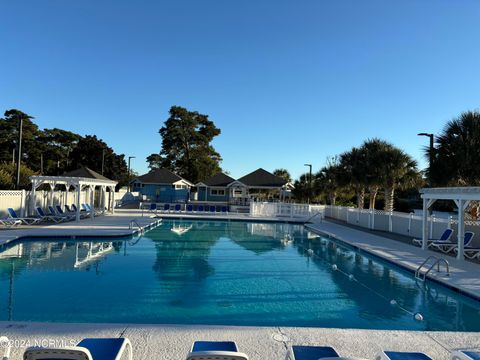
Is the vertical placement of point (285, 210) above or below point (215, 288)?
above

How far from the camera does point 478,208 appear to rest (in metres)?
15.1

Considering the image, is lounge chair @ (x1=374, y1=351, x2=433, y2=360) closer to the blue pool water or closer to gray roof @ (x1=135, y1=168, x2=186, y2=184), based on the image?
the blue pool water

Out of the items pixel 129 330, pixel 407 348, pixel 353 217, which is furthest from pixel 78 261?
pixel 353 217

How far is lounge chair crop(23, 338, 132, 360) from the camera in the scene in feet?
9.46

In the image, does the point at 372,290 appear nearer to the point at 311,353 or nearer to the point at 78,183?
the point at 311,353

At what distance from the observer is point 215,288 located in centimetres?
848

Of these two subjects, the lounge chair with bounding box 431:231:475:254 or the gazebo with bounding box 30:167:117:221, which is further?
the gazebo with bounding box 30:167:117:221

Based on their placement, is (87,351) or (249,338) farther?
(249,338)

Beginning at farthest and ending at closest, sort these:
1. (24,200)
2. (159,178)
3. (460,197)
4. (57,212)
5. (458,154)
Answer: (159,178), (57,212), (24,200), (458,154), (460,197)

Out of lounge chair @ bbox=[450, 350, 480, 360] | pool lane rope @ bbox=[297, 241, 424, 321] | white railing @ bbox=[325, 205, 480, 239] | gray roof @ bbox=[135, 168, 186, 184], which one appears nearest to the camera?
lounge chair @ bbox=[450, 350, 480, 360]

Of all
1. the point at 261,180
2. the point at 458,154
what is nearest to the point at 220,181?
the point at 261,180

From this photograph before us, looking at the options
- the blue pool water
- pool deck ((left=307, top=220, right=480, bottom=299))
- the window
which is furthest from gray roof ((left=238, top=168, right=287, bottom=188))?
the blue pool water

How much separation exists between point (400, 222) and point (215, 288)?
1225 centimetres

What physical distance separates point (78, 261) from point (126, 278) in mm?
2544
